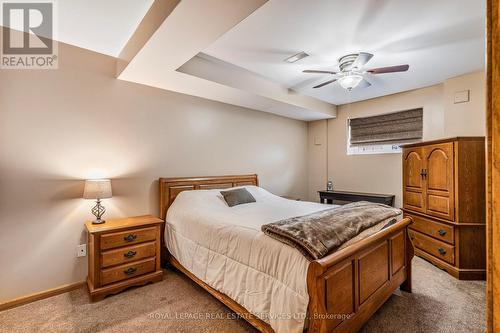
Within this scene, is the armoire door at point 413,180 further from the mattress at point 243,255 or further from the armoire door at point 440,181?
the mattress at point 243,255

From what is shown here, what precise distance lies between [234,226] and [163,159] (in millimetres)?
1640

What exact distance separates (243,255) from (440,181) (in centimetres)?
272

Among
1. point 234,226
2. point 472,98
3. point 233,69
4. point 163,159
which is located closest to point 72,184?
point 163,159

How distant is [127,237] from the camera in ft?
8.29

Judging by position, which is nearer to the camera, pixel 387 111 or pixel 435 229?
pixel 435 229

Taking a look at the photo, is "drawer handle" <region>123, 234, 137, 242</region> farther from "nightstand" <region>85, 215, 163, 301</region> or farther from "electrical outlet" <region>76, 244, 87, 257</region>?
"electrical outlet" <region>76, 244, 87, 257</region>

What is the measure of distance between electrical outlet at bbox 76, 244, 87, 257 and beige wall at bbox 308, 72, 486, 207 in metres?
4.34

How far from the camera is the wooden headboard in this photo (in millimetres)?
3145

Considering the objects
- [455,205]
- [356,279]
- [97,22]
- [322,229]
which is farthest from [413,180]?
[97,22]

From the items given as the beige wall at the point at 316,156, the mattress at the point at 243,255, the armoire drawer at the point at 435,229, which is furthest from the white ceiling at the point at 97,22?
the beige wall at the point at 316,156

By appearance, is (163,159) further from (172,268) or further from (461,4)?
(461,4)

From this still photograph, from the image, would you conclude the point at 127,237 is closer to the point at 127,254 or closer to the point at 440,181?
the point at 127,254

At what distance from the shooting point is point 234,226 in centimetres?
215

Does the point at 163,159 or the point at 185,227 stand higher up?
the point at 163,159
